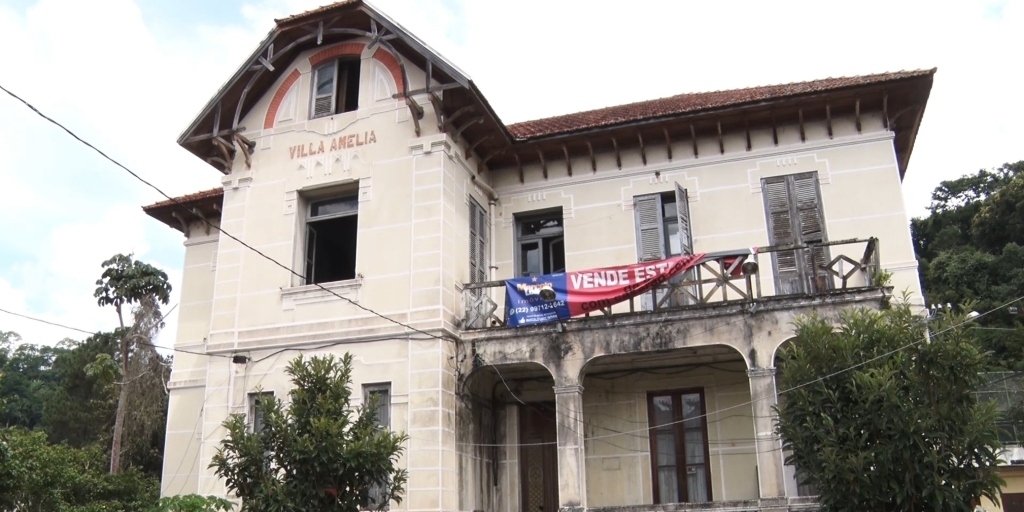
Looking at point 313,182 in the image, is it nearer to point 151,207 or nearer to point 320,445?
point 151,207

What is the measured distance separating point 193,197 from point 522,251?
749 centimetres

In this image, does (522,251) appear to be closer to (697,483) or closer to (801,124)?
(697,483)

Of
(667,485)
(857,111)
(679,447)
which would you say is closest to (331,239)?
(679,447)

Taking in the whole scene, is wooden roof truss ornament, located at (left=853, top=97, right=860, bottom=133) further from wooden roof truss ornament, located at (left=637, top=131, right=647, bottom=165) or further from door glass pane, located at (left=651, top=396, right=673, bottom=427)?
door glass pane, located at (left=651, top=396, right=673, bottom=427)

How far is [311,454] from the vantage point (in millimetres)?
11078

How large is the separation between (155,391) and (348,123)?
68.1ft

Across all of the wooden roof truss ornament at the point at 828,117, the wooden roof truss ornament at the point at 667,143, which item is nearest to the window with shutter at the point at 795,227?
Result: the wooden roof truss ornament at the point at 828,117

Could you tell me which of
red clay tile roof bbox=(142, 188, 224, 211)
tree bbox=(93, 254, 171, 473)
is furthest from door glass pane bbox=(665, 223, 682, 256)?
tree bbox=(93, 254, 171, 473)

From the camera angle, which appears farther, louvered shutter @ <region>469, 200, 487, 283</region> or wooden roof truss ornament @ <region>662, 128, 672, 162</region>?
louvered shutter @ <region>469, 200, 487, 283</region>

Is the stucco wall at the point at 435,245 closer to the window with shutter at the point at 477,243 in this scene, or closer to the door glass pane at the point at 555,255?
the window with shutter at the point at 477,243

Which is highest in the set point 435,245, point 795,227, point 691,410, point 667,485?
point 795,227

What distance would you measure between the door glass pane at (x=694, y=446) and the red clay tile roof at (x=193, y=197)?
36.1ft

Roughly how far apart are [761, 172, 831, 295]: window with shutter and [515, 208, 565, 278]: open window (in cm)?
400

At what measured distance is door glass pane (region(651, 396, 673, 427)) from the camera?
15469 mm
